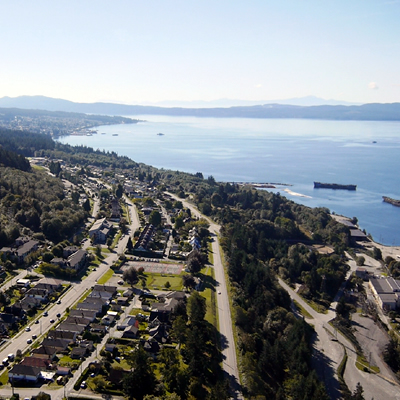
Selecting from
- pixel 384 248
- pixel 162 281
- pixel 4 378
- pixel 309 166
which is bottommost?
pixel 309 166

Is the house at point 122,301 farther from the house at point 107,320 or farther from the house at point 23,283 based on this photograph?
the house at point 23,283

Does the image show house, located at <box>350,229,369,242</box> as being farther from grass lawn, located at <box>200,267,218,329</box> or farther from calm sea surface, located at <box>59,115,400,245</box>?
grass lawn, located at <box>200,267,218,329</box>

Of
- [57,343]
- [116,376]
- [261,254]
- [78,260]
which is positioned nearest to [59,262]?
[78,260]

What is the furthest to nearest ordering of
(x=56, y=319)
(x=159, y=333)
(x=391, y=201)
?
(x=391, y=201)
(x=56, y=319)
(x=159, y=333)

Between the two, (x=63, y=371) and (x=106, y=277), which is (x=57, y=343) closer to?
(x=63, y=371)

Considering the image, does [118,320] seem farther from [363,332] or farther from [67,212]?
[67,212]
